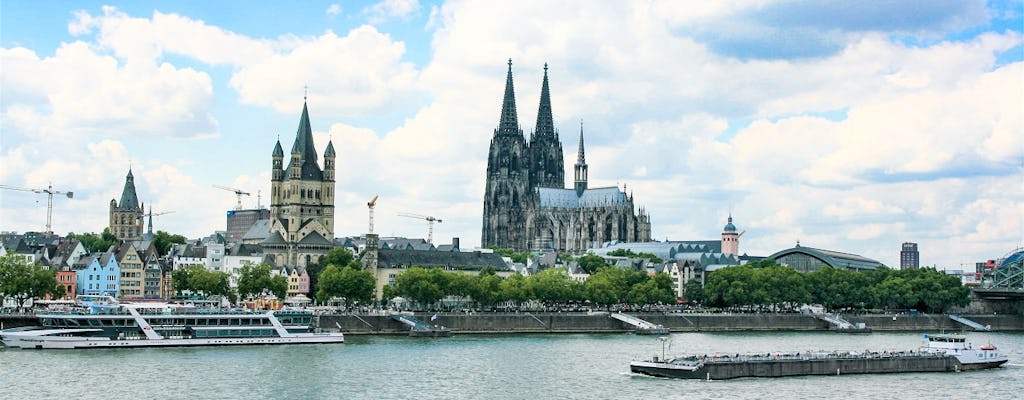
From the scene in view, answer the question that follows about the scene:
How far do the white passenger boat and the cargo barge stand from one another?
3338 centimetres

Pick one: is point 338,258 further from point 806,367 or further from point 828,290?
point 806,367

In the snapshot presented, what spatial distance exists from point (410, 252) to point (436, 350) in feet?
261

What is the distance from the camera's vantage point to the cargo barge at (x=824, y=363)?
84562mm

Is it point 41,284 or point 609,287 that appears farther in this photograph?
point 609,287

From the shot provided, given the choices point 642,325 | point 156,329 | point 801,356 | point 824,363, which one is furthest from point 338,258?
point 824,363

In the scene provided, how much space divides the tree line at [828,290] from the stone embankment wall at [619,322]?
1069cm

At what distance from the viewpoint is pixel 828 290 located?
587 ft

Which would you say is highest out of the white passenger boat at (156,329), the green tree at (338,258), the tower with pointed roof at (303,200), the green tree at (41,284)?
the tower with pointed roof at (303,200)

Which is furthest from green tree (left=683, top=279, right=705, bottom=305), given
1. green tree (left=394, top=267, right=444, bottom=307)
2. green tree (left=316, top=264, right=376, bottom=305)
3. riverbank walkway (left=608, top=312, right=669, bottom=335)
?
green tree (left=316, top=264, right=376, bottom=305)

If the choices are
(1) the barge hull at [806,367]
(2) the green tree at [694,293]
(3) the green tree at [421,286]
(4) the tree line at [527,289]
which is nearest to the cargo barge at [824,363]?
(1) the barge hull at [806,367]

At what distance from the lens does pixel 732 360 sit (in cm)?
8700

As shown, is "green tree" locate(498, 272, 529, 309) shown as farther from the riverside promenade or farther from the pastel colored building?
the pastel colored building

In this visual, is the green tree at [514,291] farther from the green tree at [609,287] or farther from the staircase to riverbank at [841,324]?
the staircase to riverbank at [841,324]

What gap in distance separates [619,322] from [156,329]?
5349cm
